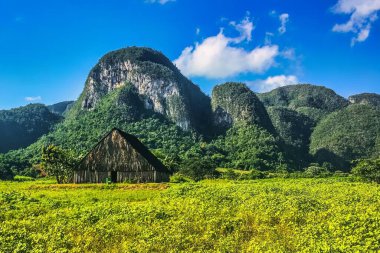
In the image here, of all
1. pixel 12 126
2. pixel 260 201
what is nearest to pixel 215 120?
pixel 12 126

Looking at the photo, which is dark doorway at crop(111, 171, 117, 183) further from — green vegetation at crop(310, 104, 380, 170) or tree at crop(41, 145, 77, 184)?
green vegetation at crop(310, 104, 380, 170)

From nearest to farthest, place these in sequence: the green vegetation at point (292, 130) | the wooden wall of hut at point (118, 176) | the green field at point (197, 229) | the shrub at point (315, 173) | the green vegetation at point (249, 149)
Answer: the green field at point (197, 229) → the wooden wall of hut at point (118, 176) → the shrub at point (315, 173) → the green vegetation at point (249, 149) → the green vegetation at point (292, 130)

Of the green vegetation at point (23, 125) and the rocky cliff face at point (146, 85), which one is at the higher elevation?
the rocky cliff face at point (146, 85)

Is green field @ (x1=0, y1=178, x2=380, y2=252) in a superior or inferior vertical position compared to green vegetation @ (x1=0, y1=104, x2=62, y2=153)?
inferior

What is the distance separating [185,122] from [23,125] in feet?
214

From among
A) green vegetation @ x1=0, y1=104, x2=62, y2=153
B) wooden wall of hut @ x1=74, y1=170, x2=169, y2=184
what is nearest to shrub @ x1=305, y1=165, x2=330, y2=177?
wooden wall of hut @ x1=74, y1=170, x2=169, y2=184

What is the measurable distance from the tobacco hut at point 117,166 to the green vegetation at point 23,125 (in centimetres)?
10936

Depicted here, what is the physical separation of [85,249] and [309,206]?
31.3ft

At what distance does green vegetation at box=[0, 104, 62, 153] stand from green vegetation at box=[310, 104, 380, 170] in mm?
109570

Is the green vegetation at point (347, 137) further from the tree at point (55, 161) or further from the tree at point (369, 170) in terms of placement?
the tree at point (55, 161)

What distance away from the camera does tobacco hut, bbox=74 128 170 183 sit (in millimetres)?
40812

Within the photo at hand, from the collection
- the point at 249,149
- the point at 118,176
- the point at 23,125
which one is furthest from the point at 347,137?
the point at 118,176

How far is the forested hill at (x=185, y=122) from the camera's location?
408ft

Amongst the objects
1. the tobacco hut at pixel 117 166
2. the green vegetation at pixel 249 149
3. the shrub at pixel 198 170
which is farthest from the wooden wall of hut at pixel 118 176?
the green vegetation at pixel 249 149
